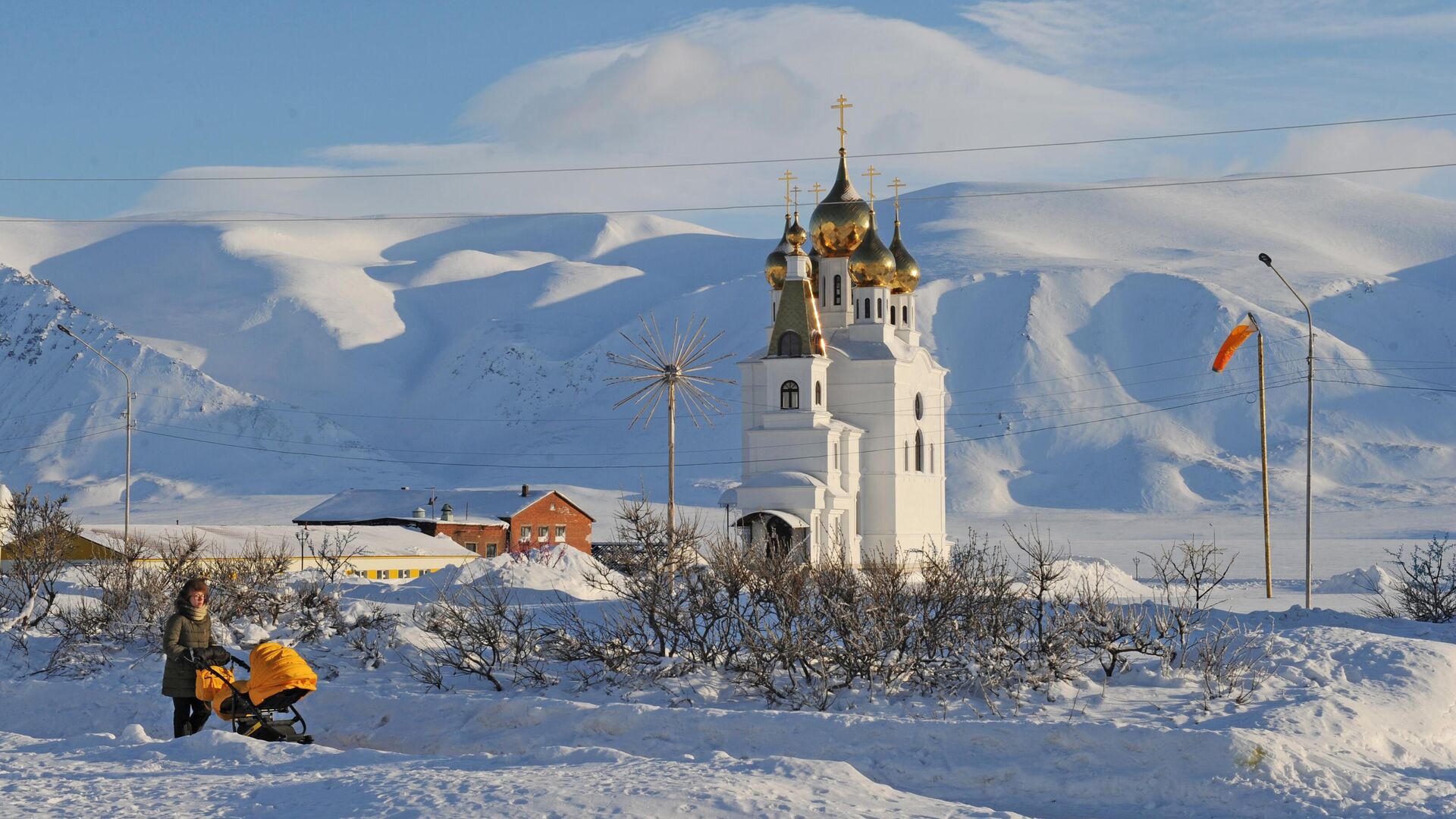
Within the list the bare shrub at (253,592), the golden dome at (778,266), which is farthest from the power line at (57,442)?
the bare shrub at (253,592)

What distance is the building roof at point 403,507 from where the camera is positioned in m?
66.1

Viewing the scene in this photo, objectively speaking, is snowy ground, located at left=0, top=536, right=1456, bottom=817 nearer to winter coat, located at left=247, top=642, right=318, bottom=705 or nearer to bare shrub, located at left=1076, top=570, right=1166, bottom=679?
bare shrub, located at left=1076, top=570, right=1166, bottom=679

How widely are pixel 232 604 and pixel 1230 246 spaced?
16921cm

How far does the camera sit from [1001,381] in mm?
133250

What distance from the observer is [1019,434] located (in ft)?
414

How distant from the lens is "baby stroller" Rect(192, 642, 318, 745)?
1350 cm

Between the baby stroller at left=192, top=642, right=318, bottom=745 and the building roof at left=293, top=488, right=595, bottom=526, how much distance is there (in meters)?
51.0

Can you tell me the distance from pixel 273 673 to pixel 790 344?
3471 centimetres

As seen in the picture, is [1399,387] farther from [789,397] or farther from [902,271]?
[789,397]

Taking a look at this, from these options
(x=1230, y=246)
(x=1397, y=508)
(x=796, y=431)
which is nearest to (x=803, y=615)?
(x=796, y=431)

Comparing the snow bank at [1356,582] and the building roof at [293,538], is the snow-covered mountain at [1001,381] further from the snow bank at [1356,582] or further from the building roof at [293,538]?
the snow bank at [1356,582]

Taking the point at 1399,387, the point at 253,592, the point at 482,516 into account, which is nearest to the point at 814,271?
the point at 482,516

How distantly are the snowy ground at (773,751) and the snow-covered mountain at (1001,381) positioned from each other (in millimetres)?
96551

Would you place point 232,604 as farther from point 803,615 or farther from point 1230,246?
point 1230,246
